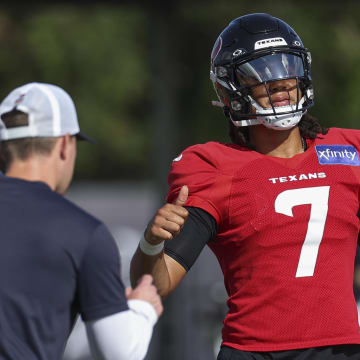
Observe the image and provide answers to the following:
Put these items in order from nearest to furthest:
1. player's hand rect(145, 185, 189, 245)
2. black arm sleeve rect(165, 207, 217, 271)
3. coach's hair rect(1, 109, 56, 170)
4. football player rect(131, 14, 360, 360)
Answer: coach's hair rect(1, 109, 56, 170)
player's hand rect(145, 185, 189, 245)
football player rect(131, 14, 360, 360)
black arm sleeve rect(165, 207, 217, 271)

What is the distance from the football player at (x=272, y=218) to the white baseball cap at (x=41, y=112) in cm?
51

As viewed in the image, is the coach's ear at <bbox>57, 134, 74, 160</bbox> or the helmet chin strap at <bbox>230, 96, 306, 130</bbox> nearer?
the coach's ear at <bbox>57, 134, 74, 160</bbox>

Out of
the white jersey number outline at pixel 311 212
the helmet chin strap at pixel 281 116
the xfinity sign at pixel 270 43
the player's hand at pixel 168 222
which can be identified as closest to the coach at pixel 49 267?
the player's hand at pixel 168 222

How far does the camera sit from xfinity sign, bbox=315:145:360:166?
3.84m

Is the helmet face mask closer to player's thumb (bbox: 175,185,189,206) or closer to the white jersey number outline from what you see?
the white jersey number outline

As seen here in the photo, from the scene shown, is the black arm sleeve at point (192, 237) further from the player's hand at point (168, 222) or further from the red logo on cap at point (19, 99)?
the red logo on cap at point (19, 99)

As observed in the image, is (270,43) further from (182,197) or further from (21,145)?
(21,145)

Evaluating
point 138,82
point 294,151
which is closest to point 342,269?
point 294,151

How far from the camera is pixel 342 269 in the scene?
12.2 feet

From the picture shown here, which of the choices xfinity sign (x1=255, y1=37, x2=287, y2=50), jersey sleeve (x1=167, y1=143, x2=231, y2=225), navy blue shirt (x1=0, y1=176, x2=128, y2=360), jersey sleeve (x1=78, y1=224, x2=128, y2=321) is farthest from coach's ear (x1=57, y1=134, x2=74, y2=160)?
xfinity sign (x1=255, y1=37, x2=287, y2=50)

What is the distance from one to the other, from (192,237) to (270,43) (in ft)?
2.86

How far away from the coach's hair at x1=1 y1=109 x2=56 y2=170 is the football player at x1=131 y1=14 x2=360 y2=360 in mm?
529

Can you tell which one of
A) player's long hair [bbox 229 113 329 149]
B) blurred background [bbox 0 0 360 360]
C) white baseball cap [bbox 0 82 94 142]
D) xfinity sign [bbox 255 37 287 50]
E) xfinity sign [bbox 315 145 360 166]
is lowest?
blurred background [bbox 0 0 360 360]

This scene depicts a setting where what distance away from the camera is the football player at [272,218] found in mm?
3660
